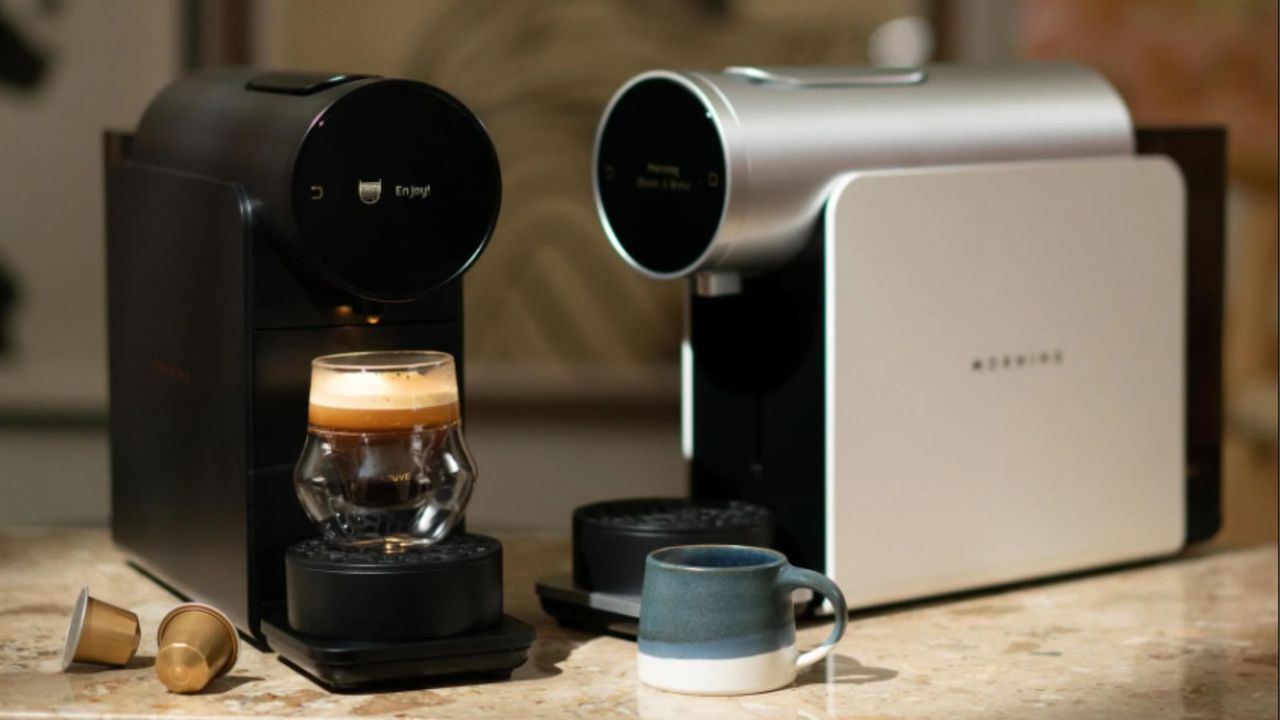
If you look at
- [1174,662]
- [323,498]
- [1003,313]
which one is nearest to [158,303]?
[323,498]

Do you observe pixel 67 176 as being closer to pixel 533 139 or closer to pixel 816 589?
pixel 533 139

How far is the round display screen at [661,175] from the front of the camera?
3.34 ft

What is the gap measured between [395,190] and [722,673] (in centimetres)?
29

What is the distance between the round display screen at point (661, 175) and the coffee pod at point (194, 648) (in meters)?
0.33

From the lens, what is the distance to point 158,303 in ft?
3.53

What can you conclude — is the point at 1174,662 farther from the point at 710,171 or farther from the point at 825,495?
the point at 710,171

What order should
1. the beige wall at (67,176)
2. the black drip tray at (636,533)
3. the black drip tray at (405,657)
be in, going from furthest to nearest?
the beige wall at (67,176), the black drip tray at (636,533), the black drip tray at (405,657)

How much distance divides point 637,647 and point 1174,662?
11.3 inches

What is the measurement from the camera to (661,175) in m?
1.05

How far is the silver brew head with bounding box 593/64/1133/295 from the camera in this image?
1011mm

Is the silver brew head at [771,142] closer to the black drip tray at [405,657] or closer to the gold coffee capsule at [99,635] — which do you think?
the black drip tray at [405,657]

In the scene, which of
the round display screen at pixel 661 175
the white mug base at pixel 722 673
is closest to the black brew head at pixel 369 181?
the round display screen at pixel 661 175

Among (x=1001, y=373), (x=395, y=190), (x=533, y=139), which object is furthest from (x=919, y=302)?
(x=533, y=139)

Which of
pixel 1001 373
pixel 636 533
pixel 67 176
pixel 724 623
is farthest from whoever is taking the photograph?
pixel 67 176
